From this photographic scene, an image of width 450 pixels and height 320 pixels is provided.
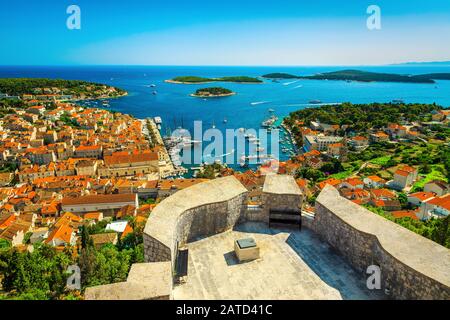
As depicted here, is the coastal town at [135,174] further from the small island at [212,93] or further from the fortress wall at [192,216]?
the small island at [212,93]

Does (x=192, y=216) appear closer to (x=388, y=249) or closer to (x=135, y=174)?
(x=388, y=249)

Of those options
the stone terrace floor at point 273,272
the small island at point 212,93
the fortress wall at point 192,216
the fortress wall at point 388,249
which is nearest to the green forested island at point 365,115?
the small island at point 212,93

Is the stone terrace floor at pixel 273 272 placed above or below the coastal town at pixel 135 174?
above

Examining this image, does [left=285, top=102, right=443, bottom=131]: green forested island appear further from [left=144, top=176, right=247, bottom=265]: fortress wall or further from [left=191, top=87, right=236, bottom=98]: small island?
[left=144, top=176, right=247, bottom=265]: fortress wall

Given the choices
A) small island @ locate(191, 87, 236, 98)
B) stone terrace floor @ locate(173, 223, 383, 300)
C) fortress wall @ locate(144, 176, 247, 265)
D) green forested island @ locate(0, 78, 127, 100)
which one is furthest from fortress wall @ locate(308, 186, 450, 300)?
small island @ locate(191, 87, 236, 98)

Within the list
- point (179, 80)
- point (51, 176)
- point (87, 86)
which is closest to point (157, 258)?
point (51, 176)
